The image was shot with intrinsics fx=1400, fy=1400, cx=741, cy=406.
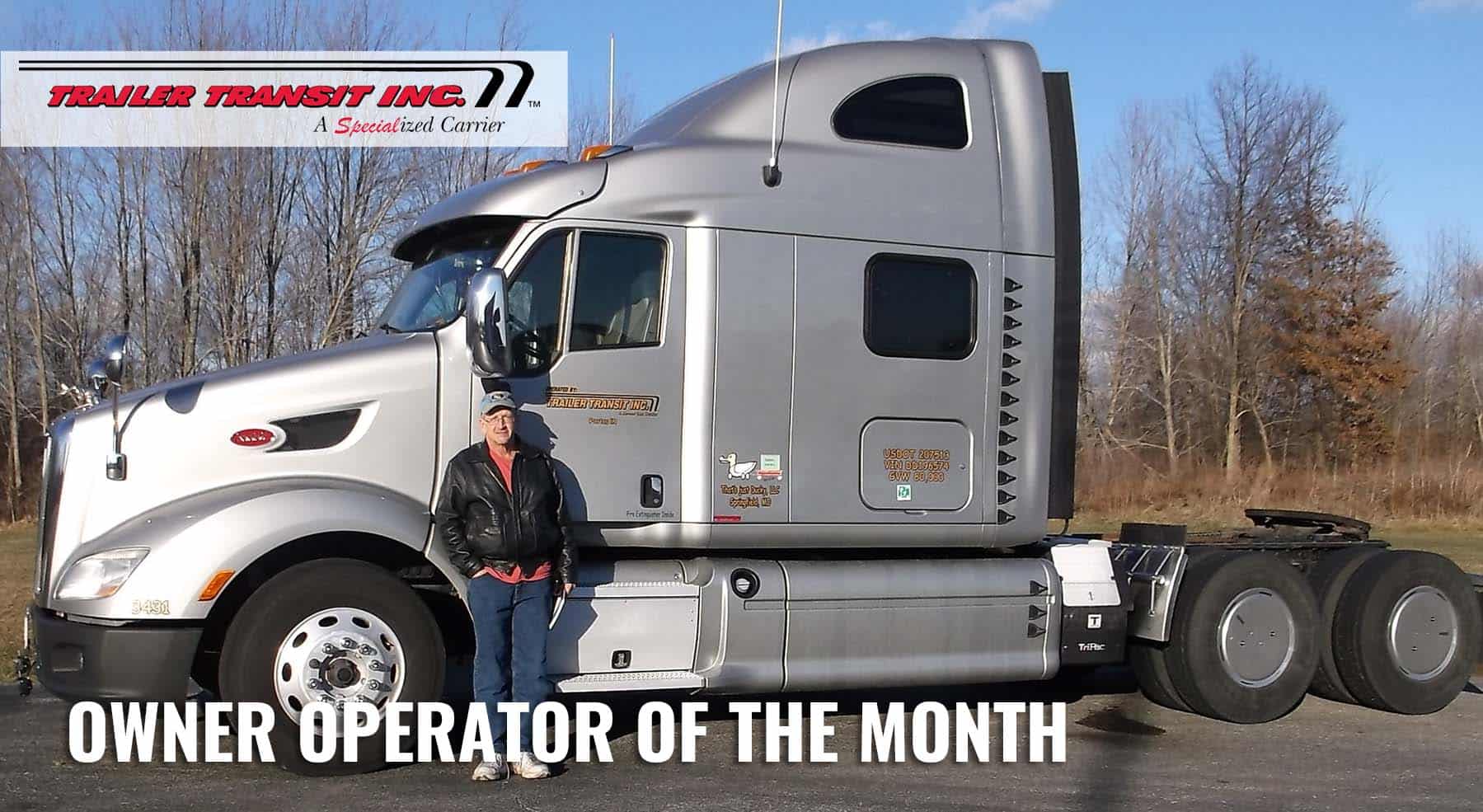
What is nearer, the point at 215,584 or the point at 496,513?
the point at 215,584

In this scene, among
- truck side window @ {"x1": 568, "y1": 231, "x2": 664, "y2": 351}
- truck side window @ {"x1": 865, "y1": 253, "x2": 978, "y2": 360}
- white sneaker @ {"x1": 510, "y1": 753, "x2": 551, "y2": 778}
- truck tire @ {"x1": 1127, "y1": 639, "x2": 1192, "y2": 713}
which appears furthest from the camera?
truck tire @ {"x1": 1127, "y1": 639, "x2": 1192, "y2": 713}

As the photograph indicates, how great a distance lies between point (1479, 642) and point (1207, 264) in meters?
Answer: 38.0

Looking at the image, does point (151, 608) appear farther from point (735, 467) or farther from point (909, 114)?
point (909, 114)

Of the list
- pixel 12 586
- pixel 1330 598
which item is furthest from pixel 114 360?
pixel 12 586

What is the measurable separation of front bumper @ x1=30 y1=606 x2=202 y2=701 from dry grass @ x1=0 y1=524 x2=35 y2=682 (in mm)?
4002

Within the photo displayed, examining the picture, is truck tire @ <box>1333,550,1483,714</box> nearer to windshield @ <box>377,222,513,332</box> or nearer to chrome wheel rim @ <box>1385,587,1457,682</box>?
chrome wheel rim @ <box>1385,587,1457,682</box>

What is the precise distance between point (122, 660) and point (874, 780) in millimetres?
3558

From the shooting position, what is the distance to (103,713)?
7000mm

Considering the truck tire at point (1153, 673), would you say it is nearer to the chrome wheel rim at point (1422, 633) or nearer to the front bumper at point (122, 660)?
the chrome wheel rim at point (1422, 633)

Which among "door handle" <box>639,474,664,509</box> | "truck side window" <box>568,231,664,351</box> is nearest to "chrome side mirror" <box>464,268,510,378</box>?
"truck side window" <box>568,231,664,351</box>

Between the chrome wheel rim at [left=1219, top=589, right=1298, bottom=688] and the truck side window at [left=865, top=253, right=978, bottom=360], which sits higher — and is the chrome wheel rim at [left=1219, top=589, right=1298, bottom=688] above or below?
below

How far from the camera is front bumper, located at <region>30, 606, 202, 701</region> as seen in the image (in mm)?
6316

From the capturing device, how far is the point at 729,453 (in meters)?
7.42

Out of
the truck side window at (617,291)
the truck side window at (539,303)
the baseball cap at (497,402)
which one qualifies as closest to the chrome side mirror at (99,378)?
the baseball cap at (497,402)
